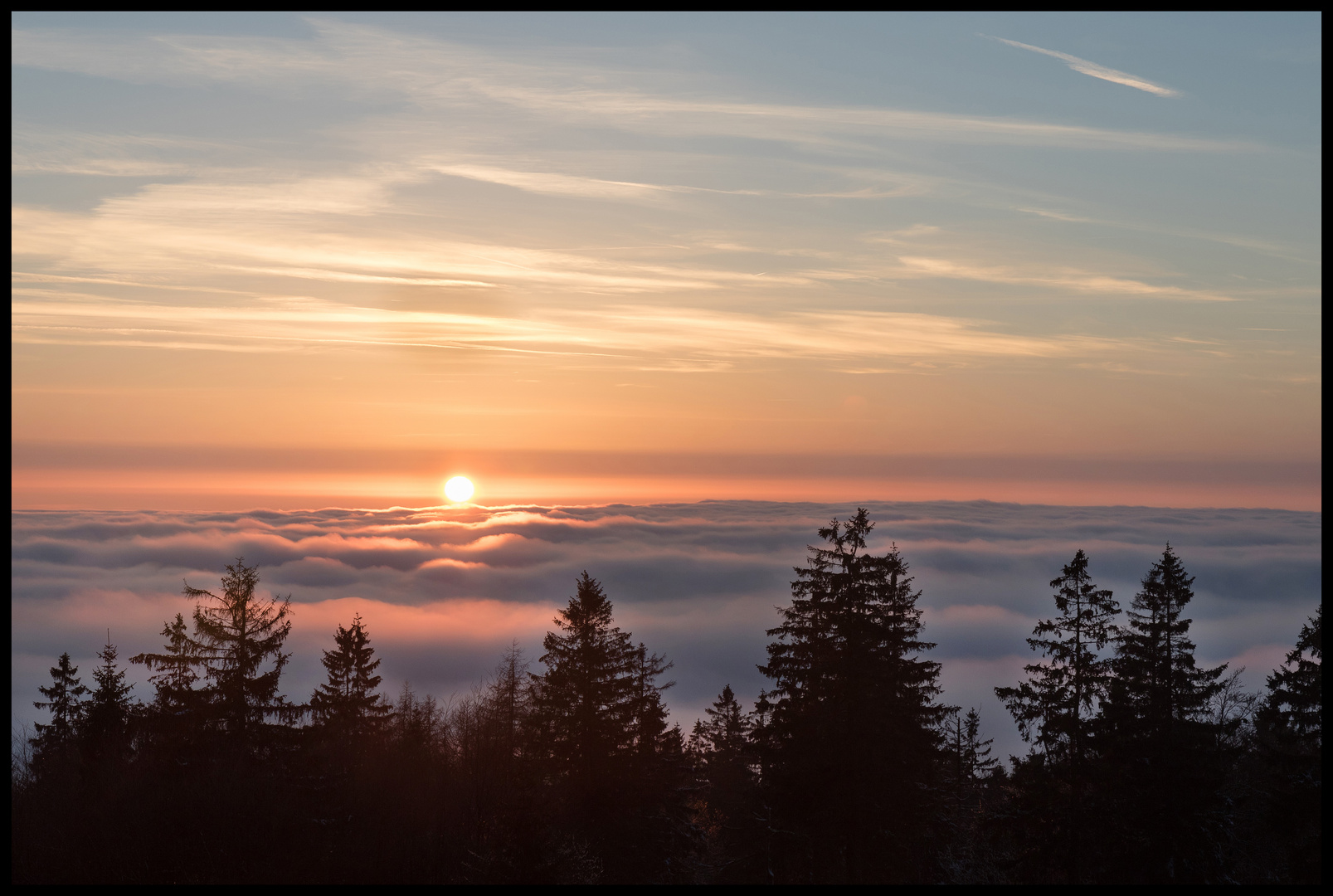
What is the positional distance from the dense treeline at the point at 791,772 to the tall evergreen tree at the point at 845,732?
83 mm

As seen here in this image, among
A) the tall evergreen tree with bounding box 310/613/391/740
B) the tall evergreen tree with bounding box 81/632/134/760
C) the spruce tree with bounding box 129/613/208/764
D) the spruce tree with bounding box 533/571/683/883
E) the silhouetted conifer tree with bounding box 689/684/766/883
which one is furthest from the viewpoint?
the tall evergreen tree with bounding box 310/613/391/740

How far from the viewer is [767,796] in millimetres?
31219

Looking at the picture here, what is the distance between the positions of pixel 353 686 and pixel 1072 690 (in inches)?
1649

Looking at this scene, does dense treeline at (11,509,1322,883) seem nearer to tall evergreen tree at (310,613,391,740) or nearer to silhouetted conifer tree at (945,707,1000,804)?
tall evergreen tree at (310,613,391,740)

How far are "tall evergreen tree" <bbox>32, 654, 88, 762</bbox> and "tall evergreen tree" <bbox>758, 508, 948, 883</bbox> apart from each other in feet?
131

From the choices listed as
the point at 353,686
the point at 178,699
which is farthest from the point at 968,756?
the point at 178,699

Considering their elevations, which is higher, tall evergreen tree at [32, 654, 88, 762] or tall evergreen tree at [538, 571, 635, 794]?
tall evergreen tree at [538, 571, 635, 794]

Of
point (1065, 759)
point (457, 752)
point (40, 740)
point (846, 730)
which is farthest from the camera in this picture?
point (457, 752)

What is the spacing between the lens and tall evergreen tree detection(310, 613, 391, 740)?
53.1m

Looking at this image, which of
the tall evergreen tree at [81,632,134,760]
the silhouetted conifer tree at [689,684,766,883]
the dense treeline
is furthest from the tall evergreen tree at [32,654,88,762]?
the silhouetted conifer tree at [689,684,766,883]
